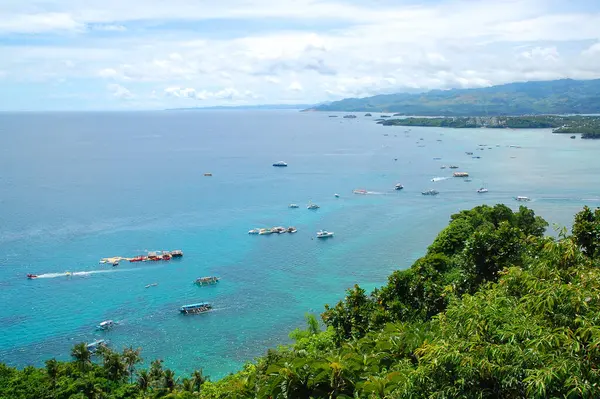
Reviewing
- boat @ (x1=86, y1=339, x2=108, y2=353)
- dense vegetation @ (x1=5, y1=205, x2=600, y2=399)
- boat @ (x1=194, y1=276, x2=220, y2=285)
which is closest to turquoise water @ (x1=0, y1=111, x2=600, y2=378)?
boat @ (x1=194, y1=276, x2=220, y2=285)

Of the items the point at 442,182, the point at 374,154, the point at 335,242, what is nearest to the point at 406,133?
the point at 374,154

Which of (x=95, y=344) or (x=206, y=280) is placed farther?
(x=206, y=280)

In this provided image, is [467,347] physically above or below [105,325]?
above

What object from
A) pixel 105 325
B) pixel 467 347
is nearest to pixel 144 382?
pixel 105 325

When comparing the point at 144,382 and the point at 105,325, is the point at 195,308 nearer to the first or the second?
the point at 105,325

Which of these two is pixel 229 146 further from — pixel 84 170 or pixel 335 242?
pixel 335 242

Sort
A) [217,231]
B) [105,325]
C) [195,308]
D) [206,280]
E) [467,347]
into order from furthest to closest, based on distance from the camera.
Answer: [217,231] < [206,280] < [195,308] < [105,325] < [467,347]
